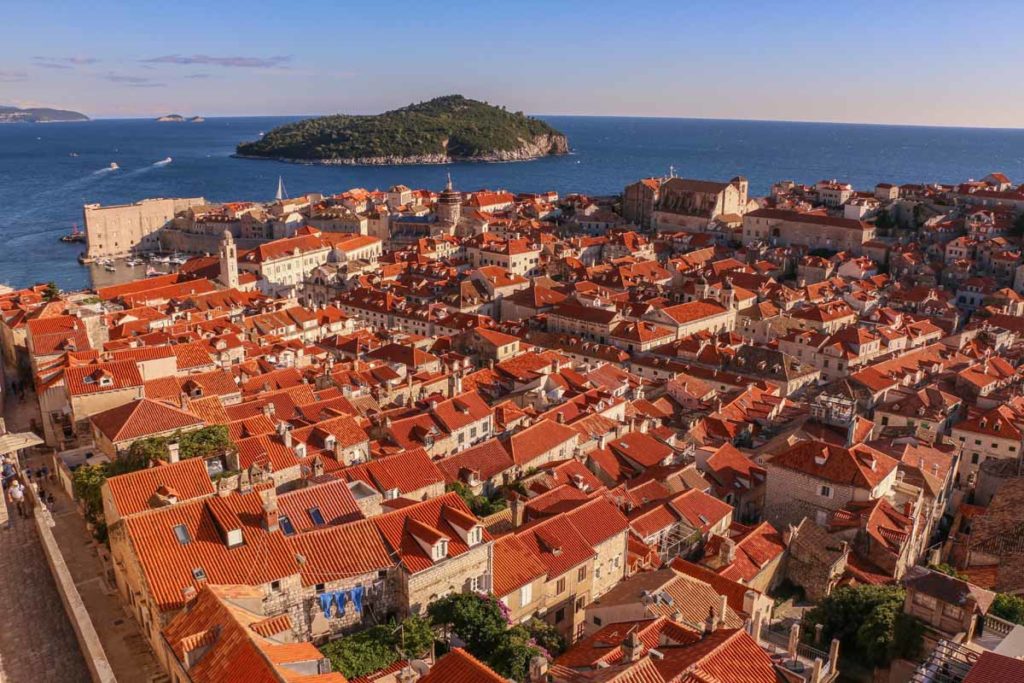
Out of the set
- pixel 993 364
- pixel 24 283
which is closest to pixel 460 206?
pixel 24 283

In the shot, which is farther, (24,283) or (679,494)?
(24,283)

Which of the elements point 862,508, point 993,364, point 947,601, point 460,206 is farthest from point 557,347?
point 460,206

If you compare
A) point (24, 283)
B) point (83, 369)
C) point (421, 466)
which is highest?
point (83, 369)

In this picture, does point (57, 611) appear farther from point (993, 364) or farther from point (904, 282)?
point (904, 282)

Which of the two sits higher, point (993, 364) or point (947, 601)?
point (947, 601)

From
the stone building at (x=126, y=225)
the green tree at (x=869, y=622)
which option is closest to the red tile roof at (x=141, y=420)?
the green tree at (x=869, y=622)

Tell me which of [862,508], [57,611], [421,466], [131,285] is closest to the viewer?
[57,611]

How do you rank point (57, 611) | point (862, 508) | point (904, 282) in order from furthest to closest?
point (904, 282) < point (862, 508) < point (57, 611)
